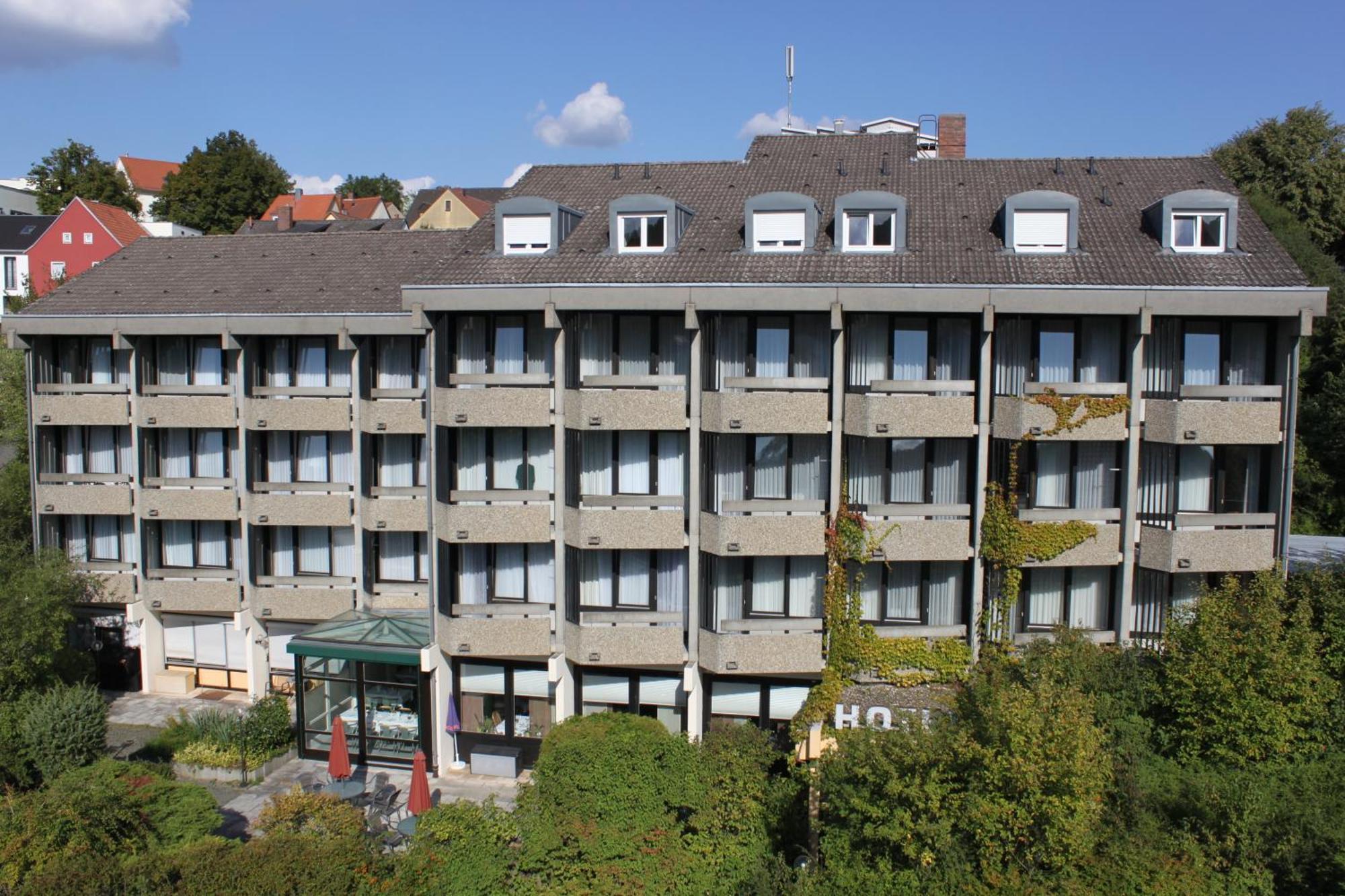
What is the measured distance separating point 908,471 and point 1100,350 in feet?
17.1

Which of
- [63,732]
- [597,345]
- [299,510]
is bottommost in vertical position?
[63,732]

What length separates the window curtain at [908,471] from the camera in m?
23.2

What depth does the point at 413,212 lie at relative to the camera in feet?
297

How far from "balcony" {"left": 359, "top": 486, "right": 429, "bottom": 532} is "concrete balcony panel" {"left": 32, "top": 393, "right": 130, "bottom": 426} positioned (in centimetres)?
805

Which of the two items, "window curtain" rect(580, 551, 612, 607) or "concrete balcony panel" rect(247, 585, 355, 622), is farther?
"concrete balcony panel" rect(247, 585, 355, 622)

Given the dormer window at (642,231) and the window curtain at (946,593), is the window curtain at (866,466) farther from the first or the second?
the dormer window at (642,231)

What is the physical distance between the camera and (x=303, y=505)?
2869cm

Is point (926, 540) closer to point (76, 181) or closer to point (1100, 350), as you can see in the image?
point (1100, 350)

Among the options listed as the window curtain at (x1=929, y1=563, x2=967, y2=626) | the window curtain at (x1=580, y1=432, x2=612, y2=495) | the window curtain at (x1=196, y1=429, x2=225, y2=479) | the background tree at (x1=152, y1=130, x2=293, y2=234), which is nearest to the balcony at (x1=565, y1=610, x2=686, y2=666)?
the window curtain at (x1=580, y1=432, x2=612, y2=495)

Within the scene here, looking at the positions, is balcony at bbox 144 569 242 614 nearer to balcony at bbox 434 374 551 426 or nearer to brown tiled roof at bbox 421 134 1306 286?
balcony at bbox 434 374 551 426

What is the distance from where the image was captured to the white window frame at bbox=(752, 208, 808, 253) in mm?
23891

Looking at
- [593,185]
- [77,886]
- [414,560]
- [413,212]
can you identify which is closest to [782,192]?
[593,185]

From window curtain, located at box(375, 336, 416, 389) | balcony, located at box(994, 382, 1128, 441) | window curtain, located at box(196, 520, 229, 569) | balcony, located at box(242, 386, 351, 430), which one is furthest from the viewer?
window curtain, located at box(196, 520, 229, 569)

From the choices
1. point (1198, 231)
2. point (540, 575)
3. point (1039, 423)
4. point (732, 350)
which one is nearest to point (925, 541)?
point (1039, 423)
